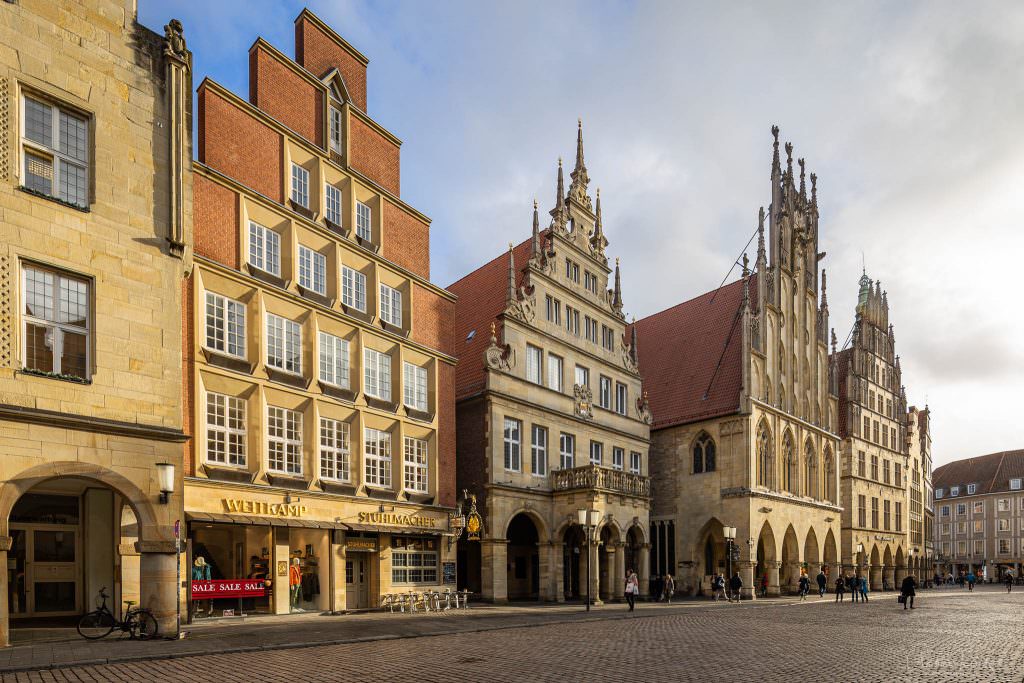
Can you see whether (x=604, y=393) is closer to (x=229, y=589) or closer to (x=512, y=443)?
(x=512, y=443)

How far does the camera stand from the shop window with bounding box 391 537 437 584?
30328 millimetres

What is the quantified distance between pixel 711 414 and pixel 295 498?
30125 millimetres

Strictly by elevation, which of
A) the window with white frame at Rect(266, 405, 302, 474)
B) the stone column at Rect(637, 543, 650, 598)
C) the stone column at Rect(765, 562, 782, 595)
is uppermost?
the window with white frame at Rect(266, 405, 302, 474)

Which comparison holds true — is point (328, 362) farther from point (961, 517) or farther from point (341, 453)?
point (961, 517)

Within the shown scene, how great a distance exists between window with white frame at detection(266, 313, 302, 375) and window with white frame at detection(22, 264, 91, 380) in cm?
720

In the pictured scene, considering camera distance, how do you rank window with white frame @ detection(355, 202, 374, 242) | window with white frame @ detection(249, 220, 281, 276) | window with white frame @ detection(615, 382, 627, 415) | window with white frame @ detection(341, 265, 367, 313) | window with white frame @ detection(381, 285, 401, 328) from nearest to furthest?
1. window with white frame @ detection(249, 220, 281, 276)
2. window with white frame @ detection(341, 265, 367, 313)
3. window with white frame @ detection(355, 202, 374, 242)
4. window with white frame @ detection(381, 285, 401, 328)
5. window with white frame @ detection(615, 382, 627, 415)

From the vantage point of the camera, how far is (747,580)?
4653cm

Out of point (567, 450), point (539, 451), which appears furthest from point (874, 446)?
point (539, 451)

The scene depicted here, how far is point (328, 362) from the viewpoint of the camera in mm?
28234

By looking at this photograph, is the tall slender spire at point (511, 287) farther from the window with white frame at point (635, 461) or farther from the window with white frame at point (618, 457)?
the window with white frame at point (635, 461)

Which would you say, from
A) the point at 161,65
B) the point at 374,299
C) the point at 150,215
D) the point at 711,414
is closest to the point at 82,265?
the point at 150,215

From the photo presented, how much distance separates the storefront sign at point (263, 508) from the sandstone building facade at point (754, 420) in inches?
1121

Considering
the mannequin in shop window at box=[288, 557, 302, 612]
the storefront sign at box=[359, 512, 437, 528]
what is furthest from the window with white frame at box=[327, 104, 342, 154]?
the mannequin in shop window at box=[288, 557, 302, 612]

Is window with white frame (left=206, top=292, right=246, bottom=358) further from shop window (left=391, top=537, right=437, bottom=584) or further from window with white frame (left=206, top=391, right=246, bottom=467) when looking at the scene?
shop window (left=391, top=537, right=437, bottom=584)
